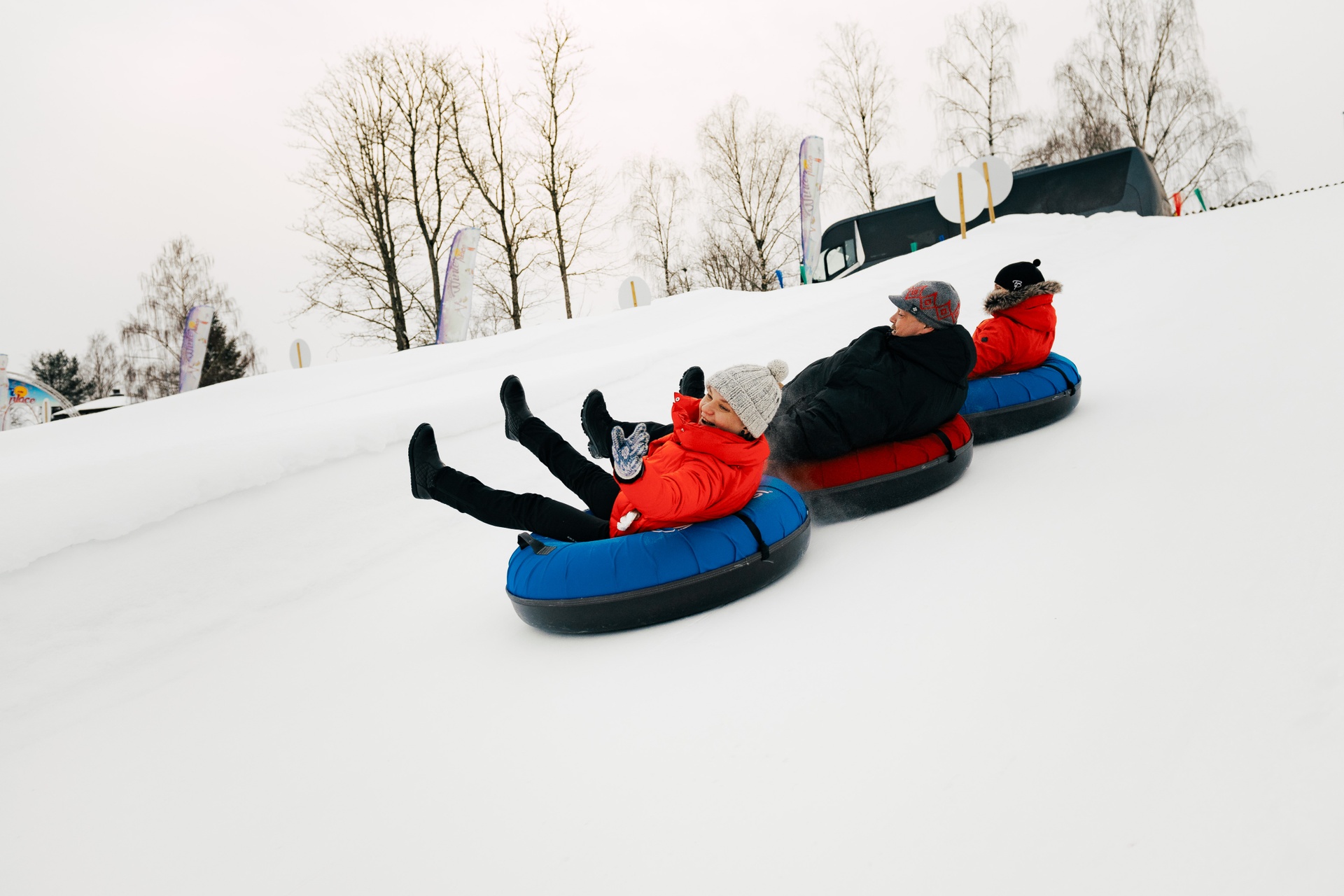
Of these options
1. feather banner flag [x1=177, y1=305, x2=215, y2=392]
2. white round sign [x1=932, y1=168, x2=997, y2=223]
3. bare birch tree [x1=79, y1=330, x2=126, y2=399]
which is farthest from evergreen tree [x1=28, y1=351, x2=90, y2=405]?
white round sign [x1=932, y1=168, x2=997, y2=223]

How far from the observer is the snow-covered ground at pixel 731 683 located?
1.19 meters

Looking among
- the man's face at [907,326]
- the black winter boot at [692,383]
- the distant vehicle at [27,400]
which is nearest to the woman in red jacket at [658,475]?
the black winter boot at [692,383]

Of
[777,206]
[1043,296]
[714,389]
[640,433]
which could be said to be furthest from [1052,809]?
[777,206]

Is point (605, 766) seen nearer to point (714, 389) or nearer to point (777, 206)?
point (714, 389)

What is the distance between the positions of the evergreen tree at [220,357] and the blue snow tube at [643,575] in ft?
102

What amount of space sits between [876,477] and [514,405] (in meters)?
1.50

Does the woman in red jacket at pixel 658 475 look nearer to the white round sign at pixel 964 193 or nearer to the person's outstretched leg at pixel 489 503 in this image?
the person's outstretched leg at pixel 489 503

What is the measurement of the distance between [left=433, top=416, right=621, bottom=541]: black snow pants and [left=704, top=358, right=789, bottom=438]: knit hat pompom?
0.59 meters

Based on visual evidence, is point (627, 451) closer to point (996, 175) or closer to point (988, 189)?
point (988, 189)

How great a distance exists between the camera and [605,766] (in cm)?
157

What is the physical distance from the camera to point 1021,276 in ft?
12.0

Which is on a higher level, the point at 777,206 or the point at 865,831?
the point at 777,206

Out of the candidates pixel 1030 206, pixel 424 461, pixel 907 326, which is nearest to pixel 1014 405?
pixel 907 326

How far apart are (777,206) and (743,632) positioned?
25.0 meters
